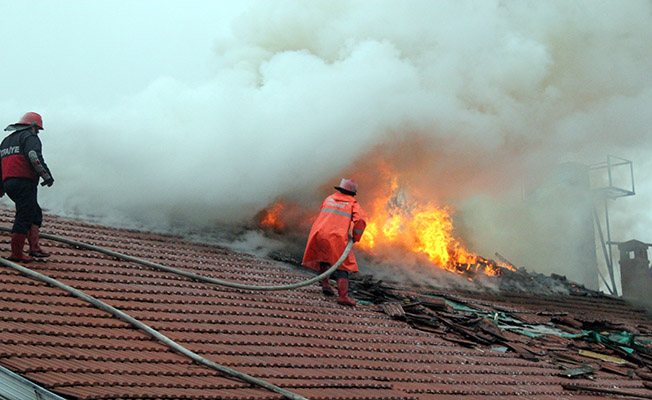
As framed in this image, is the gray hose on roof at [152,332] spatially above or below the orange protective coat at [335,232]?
below

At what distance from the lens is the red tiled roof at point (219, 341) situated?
4309 mm

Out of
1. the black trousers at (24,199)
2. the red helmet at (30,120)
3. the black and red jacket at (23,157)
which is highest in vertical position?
the red helmet at (30,120)

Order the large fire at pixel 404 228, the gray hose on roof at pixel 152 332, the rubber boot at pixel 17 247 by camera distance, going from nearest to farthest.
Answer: the gray hose on roof at pixel 152 332, the rubber boot at pixel 17 247, the large fire at pixel 404 228

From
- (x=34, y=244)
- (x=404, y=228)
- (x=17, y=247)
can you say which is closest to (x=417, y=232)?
(x=404, y=228)

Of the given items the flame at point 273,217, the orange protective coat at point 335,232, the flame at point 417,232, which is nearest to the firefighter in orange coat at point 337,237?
the orange protective coat at point 335,232

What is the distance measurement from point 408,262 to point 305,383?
6114 millimetres

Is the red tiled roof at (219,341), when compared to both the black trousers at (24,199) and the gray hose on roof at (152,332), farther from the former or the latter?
the black trousers at (24,199)

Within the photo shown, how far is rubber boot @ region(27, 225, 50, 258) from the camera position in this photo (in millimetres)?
6184

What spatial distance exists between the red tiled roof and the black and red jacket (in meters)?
0.84

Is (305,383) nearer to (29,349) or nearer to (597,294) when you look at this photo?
(29,349)

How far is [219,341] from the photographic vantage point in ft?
18.3

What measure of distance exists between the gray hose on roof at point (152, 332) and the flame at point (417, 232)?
6.12 m

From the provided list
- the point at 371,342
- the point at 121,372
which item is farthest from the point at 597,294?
the point at 121,372

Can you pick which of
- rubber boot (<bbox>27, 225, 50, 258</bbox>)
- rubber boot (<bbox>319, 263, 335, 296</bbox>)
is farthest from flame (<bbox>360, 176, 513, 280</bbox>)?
rubber boot (<bbox>27, 225, 50, 258</bbox>)
